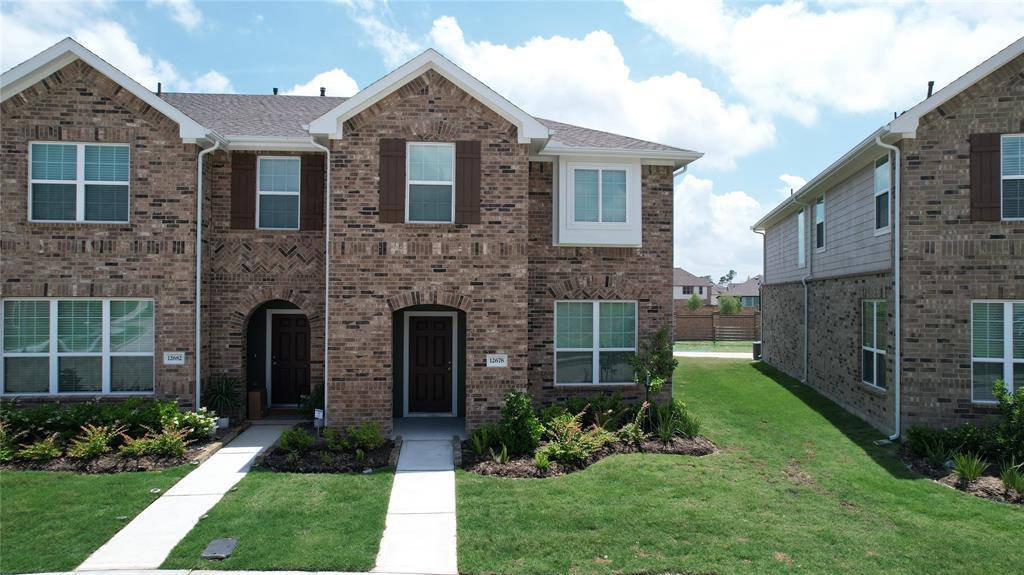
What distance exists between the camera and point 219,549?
6.95 metres

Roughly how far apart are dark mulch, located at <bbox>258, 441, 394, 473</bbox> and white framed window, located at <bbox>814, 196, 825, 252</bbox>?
1289 centimetres

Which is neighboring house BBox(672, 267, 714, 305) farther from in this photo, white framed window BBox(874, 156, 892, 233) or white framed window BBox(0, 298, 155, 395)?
white framed window BBox(0, 298, 155, 395)

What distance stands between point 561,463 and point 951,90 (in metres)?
9.60

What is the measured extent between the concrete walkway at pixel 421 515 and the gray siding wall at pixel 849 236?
9.26 m


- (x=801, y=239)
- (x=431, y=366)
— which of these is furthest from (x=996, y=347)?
(x=431, y=366)

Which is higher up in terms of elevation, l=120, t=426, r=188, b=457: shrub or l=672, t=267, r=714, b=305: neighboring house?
l=672, t=267, r=714, b=305: neighboring house

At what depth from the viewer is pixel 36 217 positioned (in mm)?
11562

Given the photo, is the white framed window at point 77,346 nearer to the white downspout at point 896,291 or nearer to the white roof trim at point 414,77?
the white roof trim at point 414,77

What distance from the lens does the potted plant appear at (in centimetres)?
1226

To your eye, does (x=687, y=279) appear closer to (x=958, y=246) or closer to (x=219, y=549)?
(x=958, y=246)

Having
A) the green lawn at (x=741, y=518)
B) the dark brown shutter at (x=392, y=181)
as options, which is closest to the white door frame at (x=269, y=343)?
the dark brown shutter at (x=392, y=181)

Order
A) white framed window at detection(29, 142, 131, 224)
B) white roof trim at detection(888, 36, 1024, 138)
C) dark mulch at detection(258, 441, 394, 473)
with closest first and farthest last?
dark mulch at detection(258, 441, 394, 473) < white roof trim at detection(888, 36, 1024, 138) < white framed window at detection(29, 142, 131, 224)

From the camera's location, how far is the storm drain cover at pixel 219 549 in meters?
6.82

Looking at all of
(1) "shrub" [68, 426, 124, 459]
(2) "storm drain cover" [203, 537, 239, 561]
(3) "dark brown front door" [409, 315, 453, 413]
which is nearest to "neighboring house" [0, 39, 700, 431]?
(1) "shrub" [68, 426, 124, 459]
